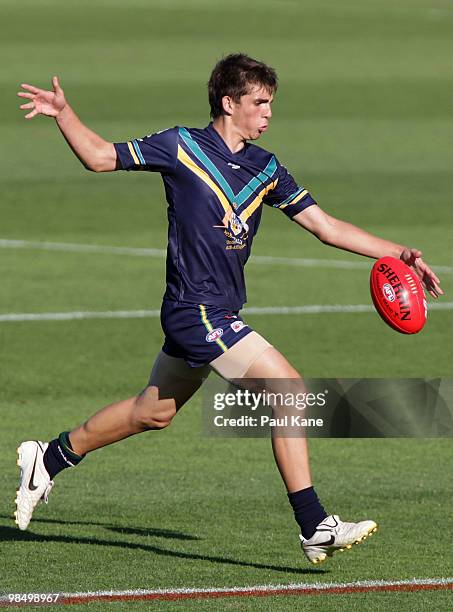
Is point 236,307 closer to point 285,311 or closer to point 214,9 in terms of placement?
point 285,311

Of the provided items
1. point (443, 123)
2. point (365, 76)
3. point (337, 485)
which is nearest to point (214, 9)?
point (365, 76)

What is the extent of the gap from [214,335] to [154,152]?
3.24 feet

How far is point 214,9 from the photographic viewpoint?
56312 mm

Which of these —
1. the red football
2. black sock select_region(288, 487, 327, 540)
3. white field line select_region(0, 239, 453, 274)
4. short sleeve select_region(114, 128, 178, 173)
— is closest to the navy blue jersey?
short sleeve select_region(114, 128, 178, 173)

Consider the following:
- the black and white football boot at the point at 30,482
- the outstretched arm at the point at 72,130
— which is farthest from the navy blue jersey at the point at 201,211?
the black and white football boot at the point at 30,482

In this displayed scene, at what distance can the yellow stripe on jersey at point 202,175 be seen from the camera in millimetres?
8742

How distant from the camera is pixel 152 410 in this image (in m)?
8.95

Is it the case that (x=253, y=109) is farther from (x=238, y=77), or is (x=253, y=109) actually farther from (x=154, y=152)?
(x=154, y=152)

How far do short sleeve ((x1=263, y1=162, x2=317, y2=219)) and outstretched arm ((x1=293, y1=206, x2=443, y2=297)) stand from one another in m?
0.05

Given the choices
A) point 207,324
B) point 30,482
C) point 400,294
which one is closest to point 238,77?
point 207,324

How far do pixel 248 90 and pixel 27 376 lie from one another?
6.33 m

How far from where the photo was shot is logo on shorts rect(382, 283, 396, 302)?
908cm

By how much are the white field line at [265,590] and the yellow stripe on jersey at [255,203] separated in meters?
1.88

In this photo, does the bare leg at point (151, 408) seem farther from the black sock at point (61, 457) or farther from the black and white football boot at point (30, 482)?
the black and white football boot at point (30, 482)
